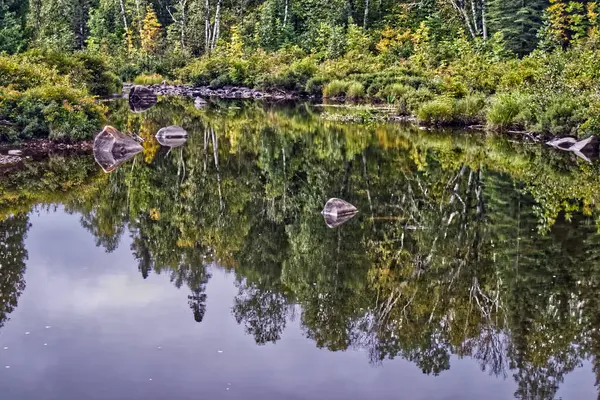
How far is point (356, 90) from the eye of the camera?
1507 inches

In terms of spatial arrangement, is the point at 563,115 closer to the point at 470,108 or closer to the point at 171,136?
the point at 470,108

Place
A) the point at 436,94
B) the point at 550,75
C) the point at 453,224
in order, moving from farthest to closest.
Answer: the point at 436,94, the point at 550,75, the point at 453,224

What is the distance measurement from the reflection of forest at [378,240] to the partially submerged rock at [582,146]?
47.1 inches

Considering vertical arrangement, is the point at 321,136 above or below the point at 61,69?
below

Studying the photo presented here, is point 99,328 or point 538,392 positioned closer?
point 538,392

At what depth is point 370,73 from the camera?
3959cm

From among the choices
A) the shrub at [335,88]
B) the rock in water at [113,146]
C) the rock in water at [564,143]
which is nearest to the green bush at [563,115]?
the rock in water at [564,143]

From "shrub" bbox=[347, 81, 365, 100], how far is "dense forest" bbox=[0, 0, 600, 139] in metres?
0.08

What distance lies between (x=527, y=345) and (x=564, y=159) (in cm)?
1374

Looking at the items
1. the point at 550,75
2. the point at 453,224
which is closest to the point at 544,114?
the point at 550,75

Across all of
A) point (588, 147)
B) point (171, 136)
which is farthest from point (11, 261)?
point (588, 147)

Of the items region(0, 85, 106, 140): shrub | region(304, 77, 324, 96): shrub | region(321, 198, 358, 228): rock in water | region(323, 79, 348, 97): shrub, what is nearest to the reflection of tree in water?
region(321, 198, 358, 228): rock in water

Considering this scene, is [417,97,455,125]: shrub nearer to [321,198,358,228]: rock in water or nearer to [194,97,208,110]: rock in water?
[194,97,208,110]: rock in water

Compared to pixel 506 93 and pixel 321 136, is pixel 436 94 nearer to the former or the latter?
pixel 506 93
